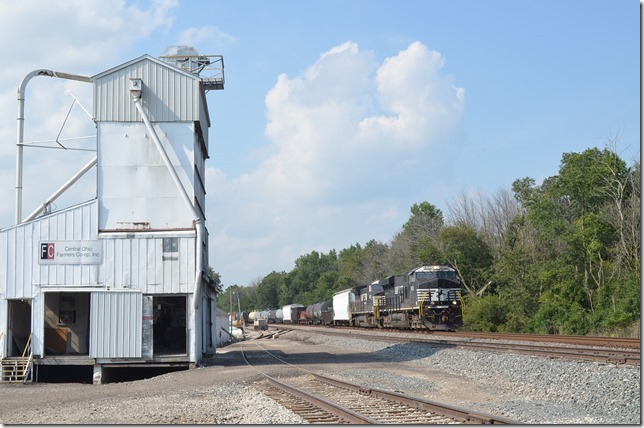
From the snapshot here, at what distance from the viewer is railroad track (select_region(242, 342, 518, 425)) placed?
435 inches

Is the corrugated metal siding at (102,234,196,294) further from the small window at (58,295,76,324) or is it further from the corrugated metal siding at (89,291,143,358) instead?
the small window at (58,295,76,324)

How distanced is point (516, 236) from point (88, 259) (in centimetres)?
Result: 3909

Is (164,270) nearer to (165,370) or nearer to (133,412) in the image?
(165,370)

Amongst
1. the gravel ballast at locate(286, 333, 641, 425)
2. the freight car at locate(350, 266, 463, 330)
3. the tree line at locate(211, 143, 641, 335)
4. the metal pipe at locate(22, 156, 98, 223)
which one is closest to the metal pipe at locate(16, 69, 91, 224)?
the metal pipe at locate(22, 156, 98, 223)

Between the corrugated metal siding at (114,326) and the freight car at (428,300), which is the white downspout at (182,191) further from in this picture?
the freight car at (428,300)

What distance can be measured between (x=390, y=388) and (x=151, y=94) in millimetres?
14857

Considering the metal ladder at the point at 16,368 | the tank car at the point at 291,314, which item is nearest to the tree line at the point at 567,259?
→ the metal ladder at the point at 16,368

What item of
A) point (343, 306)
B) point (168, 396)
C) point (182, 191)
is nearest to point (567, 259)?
point (343, 306)

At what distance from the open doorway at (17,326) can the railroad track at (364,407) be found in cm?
1187

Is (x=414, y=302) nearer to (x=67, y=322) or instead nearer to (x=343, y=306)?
(x=67, y=322)

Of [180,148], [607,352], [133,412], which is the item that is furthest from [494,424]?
[180,148]

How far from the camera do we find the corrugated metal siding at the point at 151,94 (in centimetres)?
2548

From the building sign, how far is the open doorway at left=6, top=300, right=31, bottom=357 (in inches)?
83.8

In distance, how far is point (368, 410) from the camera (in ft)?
40.8
